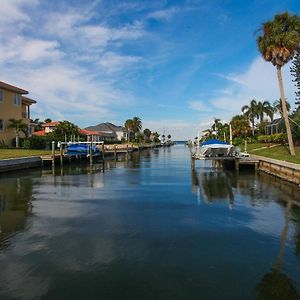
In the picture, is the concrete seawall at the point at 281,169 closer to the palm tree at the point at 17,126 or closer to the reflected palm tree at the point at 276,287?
the reflected palm tree at the point at 276,287

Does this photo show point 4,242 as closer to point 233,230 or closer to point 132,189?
point 233,230

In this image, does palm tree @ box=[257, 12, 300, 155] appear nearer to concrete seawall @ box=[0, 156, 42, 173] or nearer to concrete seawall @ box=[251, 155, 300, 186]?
concrete seawall @ box=[251, 155, 300, 186]

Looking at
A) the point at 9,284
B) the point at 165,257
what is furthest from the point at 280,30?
the point at 9,284

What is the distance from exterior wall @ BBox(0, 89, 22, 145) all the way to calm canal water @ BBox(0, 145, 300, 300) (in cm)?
2910

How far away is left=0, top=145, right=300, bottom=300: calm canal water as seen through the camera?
7.93 meters

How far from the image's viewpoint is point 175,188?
23625mm

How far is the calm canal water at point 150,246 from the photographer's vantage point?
793 centimetres

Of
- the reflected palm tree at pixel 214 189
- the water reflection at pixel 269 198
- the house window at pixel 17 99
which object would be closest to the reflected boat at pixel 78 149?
the house window at pixel 17 99

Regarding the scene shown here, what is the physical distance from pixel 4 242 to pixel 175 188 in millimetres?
13931

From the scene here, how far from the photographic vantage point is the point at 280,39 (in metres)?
33.2

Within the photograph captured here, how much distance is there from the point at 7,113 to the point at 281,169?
120 feet

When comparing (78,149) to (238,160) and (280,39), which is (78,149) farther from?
(280,39)

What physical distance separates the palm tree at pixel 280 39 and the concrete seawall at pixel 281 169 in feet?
10.8

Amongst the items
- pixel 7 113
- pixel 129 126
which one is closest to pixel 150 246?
pixel 7 113
